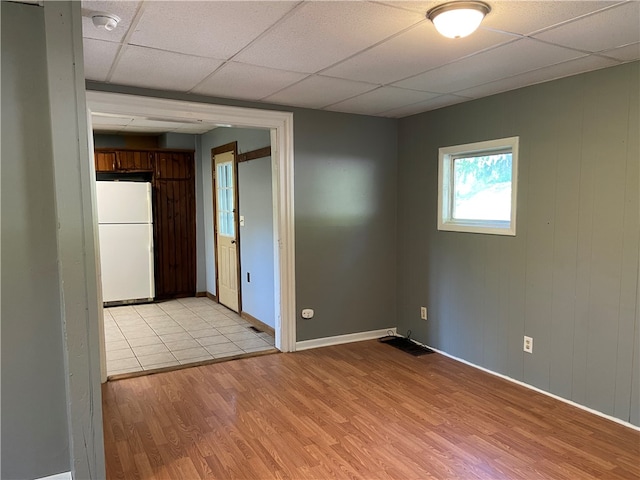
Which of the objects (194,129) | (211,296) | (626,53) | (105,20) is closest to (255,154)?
(194,129)

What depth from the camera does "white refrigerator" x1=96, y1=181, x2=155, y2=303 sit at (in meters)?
5.90

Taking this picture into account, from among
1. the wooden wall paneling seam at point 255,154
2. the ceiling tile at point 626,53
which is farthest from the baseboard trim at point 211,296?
the ceiling tile at point 626,53

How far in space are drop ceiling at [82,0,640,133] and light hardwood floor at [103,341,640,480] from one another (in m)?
2.19

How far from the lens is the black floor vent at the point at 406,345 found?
4.14 metres

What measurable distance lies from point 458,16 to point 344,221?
2.55 m

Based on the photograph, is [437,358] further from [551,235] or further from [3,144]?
[3,144]

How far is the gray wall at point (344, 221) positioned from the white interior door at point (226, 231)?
59.7 inches

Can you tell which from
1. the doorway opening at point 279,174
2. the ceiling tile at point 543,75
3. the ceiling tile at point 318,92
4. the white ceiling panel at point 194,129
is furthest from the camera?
the white ceiling panel at point 194,129

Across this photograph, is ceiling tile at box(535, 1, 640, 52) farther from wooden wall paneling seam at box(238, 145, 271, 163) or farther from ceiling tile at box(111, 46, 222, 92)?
wooden wall paneling seam at box(238, 145, 271, 163)

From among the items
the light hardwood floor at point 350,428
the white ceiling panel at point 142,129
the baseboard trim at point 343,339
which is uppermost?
the white ceiling panel at point 142,129

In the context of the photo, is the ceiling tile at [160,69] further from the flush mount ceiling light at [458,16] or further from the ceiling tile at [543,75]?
the ceiling tile at [543,75]

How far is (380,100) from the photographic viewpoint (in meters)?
3.72

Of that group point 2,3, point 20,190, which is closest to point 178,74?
point 2,3

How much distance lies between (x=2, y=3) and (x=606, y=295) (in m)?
3.56
